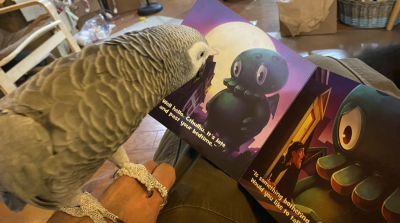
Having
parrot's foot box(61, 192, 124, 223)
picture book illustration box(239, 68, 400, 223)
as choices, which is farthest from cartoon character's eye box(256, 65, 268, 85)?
parrot's foot box(61, 192, 124, 223)

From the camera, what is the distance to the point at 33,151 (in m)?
0.37

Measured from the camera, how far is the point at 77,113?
0.38 meters

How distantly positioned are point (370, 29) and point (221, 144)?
1462mm

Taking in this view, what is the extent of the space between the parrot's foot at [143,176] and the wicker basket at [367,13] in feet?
5.35

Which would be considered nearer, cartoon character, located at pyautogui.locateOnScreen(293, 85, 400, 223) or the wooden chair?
cartoon character, located at pyautogui.locateOnScreen(293, 85, 400, 223)

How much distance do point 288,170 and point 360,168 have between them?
15 centimetres

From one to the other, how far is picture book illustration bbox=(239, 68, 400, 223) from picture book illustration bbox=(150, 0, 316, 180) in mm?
37

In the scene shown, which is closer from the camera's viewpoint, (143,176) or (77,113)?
(77,113)

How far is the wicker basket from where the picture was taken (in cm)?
136

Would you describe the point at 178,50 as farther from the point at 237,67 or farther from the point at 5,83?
the point at 5,83

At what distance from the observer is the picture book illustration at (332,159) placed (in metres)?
0.46

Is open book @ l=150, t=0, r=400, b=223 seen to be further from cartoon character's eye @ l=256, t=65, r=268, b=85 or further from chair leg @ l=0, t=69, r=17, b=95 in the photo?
chair leg @ l=0, t=69, r=17, b=95

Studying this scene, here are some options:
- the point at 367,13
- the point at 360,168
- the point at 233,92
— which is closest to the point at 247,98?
the point at 233,92

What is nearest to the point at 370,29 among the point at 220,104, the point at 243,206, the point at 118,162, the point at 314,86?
the point at 314,86
